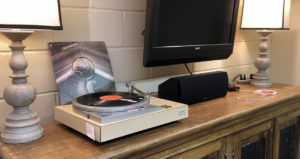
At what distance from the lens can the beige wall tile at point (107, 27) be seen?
1.19 m

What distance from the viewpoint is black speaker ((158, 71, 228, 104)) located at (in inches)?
47.6

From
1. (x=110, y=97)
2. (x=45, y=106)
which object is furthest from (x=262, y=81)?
(x=45, y=106)

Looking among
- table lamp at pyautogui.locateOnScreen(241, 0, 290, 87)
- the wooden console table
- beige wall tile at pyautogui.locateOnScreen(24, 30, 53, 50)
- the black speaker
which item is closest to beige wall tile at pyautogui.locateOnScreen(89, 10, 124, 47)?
beige wall tile at pyautogui.locateOnScreen(24, 30, 53, 50)

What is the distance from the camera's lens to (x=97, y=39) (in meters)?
1.20

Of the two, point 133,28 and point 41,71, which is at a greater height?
point 133,28

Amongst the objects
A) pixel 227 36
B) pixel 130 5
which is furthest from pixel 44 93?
pixel 227 36

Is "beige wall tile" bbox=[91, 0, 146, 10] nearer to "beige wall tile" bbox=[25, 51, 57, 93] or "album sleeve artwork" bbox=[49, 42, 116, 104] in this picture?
"album sleeve artwork" bbox=[49, 42, 116, 104]

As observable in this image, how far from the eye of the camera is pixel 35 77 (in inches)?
41.1

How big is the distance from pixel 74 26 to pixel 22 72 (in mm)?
366

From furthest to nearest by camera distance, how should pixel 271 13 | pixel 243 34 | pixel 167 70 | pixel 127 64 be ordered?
pixel 243 34 < pixel 271 13 < pixel 167 70 < pixel 127 64

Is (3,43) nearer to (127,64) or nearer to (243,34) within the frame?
(127,64)

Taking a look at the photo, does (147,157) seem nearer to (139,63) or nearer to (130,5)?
(139,63)

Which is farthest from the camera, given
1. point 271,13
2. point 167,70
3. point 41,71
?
point 271,13

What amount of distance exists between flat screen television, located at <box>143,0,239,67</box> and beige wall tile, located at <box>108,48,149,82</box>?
18cm
